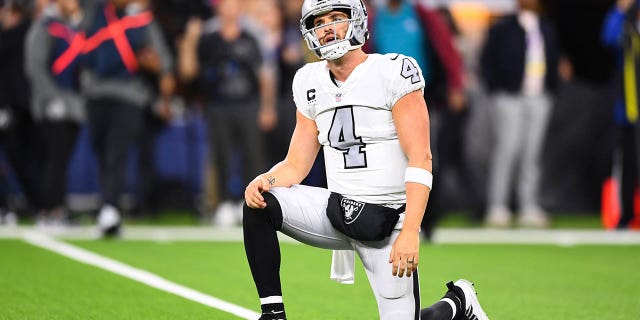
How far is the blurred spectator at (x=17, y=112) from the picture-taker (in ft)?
43.2

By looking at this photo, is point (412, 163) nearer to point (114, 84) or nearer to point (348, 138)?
point (348, 138)

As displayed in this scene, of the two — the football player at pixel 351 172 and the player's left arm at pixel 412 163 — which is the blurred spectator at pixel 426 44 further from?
the player's left arm at pixel 412 163

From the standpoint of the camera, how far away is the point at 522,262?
948 centimetres

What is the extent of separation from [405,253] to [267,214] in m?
0.60

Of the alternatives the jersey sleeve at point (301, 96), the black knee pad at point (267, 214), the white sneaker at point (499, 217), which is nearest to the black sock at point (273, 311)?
the black knee pad at point (267, 214)

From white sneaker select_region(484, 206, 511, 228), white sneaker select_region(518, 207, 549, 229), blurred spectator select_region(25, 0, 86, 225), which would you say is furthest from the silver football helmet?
white sneaker select_region(518, 207, 549, 229)

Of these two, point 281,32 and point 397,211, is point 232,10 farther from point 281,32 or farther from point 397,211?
point 397,211

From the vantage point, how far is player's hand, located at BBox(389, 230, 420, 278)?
5.08m

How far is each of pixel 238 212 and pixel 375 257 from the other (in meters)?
8.00

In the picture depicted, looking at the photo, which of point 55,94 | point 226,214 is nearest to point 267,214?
point 55,94

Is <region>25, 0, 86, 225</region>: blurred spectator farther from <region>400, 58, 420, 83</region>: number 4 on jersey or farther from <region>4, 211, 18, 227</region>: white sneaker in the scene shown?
<region>400, 58, 420, 83</region>: number 4 on jersey

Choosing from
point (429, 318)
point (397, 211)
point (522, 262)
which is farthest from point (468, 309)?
point (522, 262)

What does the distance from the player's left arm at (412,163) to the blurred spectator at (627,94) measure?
697cm

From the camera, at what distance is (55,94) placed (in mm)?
11703
